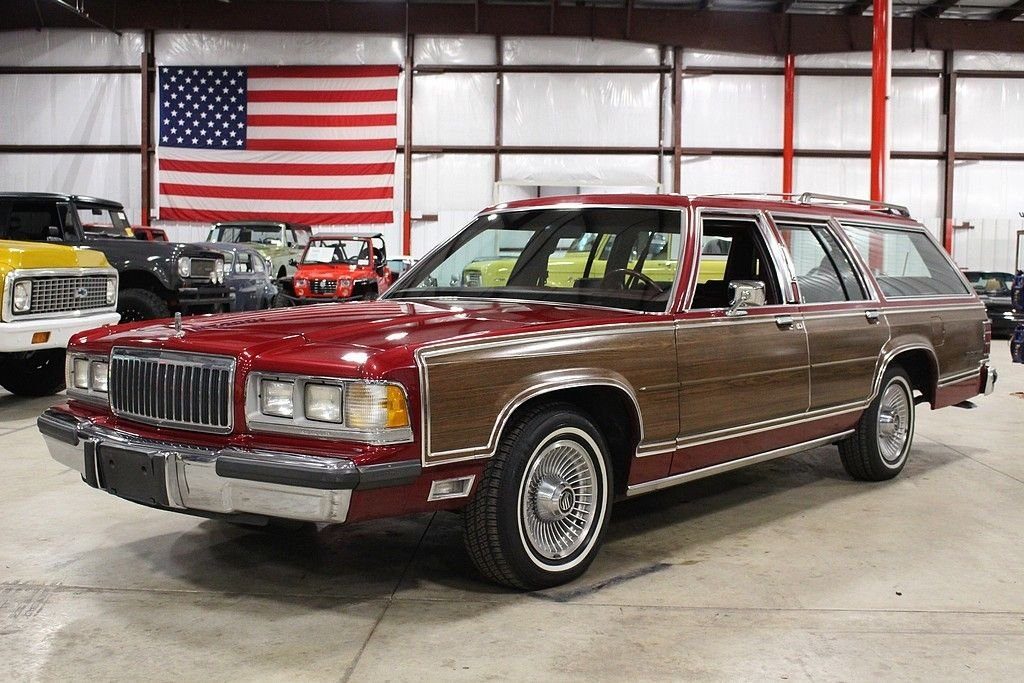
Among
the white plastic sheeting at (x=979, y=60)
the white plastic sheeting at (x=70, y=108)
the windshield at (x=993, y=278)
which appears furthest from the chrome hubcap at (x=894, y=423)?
the white plastic sheeting at (x=70, y=108)

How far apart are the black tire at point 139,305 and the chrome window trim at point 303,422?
743 cm

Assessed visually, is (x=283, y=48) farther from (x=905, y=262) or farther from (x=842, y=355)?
(x=842, y=355)

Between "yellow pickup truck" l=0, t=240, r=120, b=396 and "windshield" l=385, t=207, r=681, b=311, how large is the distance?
3.91 m

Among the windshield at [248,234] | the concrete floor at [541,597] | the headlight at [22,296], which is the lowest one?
the concrete floor at [541,597]

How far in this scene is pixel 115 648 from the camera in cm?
312

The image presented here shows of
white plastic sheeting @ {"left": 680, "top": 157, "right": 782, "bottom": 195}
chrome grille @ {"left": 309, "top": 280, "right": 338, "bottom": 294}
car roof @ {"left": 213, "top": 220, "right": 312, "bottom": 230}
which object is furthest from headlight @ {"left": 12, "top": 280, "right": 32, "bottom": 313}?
white plastic sheeting @ {"left": 680, "top": 157, "right": 782, "bottom": 195}

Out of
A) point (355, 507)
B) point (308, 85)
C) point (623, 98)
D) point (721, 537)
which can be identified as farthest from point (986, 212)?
point (355, 507)

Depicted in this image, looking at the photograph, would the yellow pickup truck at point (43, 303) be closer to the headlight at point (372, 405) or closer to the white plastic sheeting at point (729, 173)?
the headlight at point (372, 405)

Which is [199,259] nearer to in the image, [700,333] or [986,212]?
[700,333]

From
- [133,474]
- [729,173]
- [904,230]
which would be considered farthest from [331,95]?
[133,474]

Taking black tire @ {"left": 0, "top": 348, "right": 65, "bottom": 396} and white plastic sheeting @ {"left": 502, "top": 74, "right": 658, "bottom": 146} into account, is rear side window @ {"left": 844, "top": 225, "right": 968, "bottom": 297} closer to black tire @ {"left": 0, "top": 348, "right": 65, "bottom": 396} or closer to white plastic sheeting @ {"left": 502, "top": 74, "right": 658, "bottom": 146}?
black tire @ {"left": 0, "top": 348, "right": 65, "bottom": 396}

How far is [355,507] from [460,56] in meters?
20.4

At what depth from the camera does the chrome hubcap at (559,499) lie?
3.62 m

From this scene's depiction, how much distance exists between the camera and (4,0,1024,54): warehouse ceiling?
21906mm
